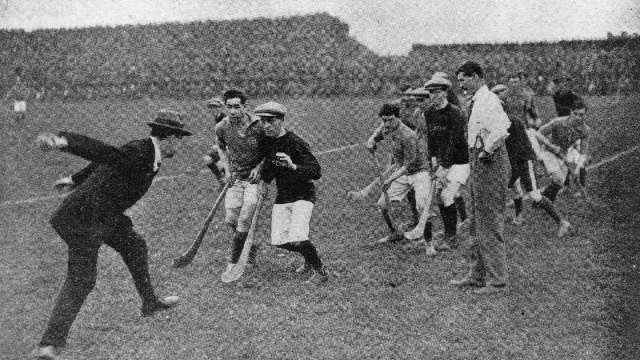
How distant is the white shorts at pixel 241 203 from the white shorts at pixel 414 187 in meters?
1.87

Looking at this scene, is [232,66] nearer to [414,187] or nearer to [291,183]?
[414,187]

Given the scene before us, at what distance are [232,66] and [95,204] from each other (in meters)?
27.2

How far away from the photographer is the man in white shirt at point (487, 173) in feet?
18.5

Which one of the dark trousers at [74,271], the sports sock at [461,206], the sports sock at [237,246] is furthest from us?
the sports sock at [461,206]

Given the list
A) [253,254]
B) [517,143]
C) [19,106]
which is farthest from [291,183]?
[19,106]

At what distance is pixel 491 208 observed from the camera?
5742 mm

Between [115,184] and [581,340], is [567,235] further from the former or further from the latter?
[115,184]

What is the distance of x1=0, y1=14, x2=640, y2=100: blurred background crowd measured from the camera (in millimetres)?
30156

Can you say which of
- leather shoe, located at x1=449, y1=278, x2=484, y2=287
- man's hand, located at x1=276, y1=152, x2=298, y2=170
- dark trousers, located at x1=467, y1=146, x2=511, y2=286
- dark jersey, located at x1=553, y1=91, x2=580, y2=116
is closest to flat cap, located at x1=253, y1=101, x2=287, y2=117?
man's hand, located at x1=276, y1=152, x2=298, y2=170

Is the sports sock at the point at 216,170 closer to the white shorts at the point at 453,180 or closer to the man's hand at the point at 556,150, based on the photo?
the white shorts at the point at 453,180

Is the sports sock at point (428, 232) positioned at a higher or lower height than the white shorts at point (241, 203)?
lower

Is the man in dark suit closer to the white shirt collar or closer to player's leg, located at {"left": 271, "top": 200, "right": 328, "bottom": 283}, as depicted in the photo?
the white shirt collar

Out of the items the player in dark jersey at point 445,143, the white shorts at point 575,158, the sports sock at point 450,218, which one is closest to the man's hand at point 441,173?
the player in dark jersey at point 445,143

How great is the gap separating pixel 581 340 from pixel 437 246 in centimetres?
282
